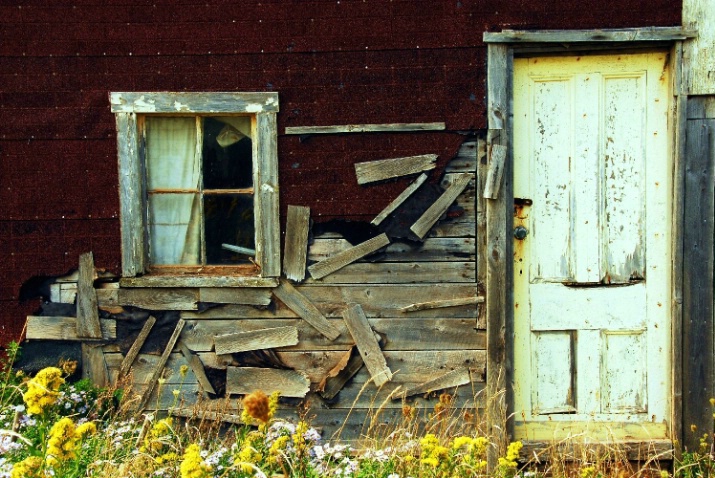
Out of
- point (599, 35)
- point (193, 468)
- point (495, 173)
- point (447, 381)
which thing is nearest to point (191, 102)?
point (495, 173)

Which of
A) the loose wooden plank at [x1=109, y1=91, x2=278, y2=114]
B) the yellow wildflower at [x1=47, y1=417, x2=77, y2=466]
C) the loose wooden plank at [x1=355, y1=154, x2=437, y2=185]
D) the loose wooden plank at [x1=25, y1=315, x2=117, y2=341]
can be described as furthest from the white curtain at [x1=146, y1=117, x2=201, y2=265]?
the yellow wildflower at [x1=47, y1=417, x2=77, y2=466]

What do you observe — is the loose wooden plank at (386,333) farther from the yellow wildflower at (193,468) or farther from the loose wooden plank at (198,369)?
the yellow wildflower at (193,468)

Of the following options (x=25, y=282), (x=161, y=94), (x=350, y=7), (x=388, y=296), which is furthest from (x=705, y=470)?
(x=25, y=282)

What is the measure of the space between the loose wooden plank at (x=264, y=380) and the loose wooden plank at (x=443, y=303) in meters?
0.83

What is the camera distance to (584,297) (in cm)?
494

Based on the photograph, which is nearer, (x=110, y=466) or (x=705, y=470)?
(x=110, y=466)

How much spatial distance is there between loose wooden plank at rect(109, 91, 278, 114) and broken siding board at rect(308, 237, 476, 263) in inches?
36.8

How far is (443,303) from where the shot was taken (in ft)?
16.1

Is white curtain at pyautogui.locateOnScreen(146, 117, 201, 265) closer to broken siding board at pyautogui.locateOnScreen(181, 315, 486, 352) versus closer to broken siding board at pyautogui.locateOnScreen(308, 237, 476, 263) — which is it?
broken siding board at pyautogui.locateOnScreen(181, 315, 486, 352)

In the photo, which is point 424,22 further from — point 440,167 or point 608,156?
point 608,156

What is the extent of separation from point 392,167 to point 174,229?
149 centimetres

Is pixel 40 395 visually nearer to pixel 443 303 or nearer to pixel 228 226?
pixel 228 226

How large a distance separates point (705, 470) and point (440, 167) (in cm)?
249

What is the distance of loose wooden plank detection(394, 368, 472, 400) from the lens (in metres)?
4.91
